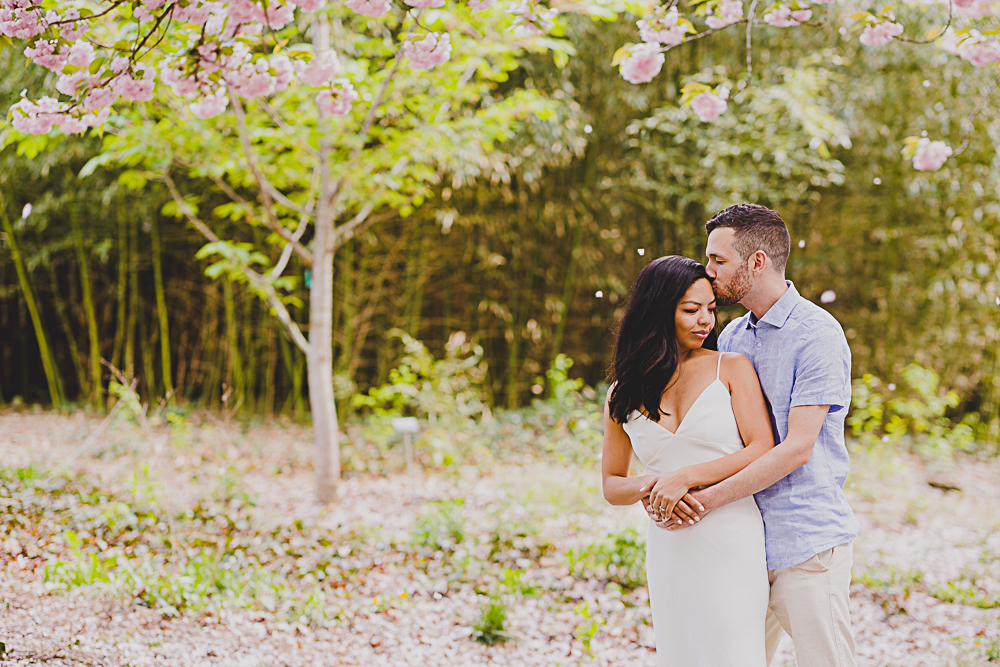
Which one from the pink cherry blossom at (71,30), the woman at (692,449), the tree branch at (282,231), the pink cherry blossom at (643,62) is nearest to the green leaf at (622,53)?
the pink cherry blossom at (643,62)

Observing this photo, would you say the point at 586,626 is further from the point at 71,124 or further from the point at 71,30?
the point at 71,30

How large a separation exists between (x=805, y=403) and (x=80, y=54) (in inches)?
68.4

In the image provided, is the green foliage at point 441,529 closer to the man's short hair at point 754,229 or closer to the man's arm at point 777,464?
the man's arm at point 777,464

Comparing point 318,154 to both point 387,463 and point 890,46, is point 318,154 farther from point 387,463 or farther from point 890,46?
point 890,46

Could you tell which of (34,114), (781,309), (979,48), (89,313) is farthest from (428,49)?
(89,313)

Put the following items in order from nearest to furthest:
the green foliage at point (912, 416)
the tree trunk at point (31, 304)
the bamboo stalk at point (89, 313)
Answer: the green foliage at point (912, 416)
the tree trunk at point (31, 304)
the bamboo stalk at point (89, 313)

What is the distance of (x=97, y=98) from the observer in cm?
156

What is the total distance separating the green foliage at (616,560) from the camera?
257cm

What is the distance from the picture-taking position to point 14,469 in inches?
108

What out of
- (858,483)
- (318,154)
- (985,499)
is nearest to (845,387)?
(318,154)

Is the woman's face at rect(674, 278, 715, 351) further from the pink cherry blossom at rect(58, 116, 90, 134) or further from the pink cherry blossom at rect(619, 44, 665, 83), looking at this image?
the pink cherry blossom at rect(58, 116, 90, 134)

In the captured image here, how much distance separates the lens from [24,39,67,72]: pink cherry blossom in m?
1.46

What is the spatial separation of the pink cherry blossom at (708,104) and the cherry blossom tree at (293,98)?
0.50m

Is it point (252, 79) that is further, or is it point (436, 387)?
point (436, 387)
